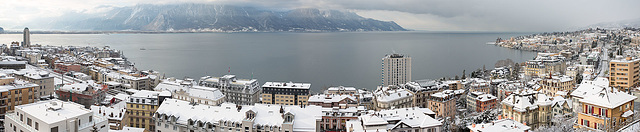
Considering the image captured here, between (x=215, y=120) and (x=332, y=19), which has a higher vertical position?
(x=332, y=19)

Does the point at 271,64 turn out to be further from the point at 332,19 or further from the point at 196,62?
the point at 332,19

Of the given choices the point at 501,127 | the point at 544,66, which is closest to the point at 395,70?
the point at 544,66

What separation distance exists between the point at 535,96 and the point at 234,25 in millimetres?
143862

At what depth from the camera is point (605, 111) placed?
7.52 meters

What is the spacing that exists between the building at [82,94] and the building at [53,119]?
8.99 metres

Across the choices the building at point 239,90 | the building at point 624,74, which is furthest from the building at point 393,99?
the building at point 624,74

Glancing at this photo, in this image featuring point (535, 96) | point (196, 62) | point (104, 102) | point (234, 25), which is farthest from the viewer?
point (234, 25)

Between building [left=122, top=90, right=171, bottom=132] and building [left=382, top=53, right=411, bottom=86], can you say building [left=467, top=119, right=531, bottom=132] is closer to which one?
building [left=122, top=90, right=171, bottom=132]

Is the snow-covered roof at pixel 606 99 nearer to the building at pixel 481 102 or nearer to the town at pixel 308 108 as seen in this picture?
the town at pixel 308 108

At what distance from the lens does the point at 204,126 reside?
34.5ft

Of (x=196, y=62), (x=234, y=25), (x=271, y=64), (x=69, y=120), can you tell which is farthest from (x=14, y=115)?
(x=234, y=25)

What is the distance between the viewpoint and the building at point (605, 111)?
24.5 feet

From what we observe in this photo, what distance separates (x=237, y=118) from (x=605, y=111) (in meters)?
7.48

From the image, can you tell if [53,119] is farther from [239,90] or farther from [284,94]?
[239,90]
